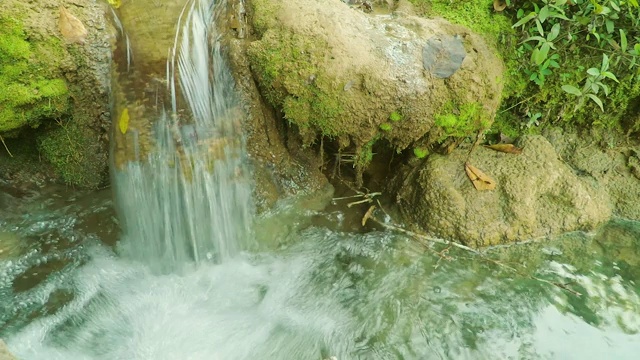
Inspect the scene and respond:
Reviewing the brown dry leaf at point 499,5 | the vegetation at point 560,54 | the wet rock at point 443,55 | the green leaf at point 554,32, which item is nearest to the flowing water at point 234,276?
the vegetation at point 560,54

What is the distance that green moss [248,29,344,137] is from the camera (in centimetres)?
314

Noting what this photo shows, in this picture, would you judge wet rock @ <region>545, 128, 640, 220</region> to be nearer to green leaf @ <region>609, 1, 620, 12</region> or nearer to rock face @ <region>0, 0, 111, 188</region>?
green leaf @ <region>609, 1, 620, 12</region>

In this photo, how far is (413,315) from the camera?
3.15 meters

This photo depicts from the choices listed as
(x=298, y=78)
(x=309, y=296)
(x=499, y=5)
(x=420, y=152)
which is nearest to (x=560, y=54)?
(x=499, y=5)

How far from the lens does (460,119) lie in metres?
3.36

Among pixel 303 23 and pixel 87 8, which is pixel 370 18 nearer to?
pixel 303 23

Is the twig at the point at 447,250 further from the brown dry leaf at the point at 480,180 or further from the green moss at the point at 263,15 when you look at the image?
the green moss at the point at 263,15

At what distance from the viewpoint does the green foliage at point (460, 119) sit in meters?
3.32

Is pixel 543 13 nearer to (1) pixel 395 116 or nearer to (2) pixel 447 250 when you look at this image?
(1) pixel 395 116

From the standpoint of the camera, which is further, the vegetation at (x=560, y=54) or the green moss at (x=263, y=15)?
the vegetation at (x=560, y=54)

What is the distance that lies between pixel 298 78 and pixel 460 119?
118cm

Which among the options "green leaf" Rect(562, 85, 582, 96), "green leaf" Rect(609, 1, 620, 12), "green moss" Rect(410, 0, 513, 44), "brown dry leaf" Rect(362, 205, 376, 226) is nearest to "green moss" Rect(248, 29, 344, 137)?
"brown dry leaf" Rect(362, 205, 376, 226)

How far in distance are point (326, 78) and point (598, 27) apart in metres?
2.10

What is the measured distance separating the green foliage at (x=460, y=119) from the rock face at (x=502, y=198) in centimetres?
32
